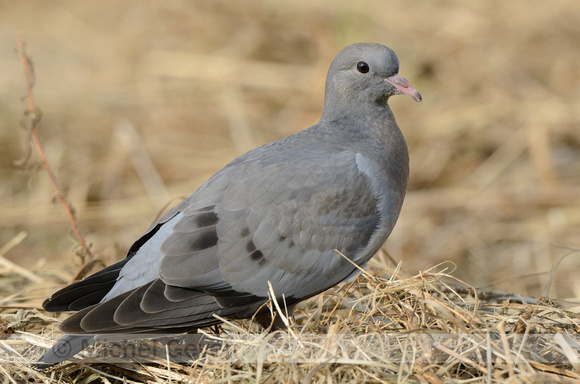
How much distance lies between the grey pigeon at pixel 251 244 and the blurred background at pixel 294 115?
1.34 meters

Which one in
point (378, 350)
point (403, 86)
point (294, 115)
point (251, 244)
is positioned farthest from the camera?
point (294, 115)

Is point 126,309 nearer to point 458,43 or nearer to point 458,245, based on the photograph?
point 458,245

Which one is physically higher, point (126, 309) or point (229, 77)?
point (229, 77)

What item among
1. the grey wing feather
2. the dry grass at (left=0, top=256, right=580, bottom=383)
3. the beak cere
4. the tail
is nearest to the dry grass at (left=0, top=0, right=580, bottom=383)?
the dry grass at (left=0, top=256, right=580, bottom=383)

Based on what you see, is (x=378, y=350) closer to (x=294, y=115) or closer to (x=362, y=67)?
(x=362, y=67)

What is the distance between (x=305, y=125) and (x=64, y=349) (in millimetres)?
4215

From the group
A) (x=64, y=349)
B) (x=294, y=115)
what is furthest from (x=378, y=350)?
(x=294, y=115)

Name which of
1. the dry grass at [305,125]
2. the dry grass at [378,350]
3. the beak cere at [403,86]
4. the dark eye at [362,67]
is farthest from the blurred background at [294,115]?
the dark eye at [362,67]

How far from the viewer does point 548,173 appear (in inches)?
236

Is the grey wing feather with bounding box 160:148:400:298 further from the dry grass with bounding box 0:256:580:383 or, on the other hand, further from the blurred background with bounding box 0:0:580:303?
the blurred background with bounding box 0:0:580:303

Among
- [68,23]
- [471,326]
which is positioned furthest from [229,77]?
[471,326]

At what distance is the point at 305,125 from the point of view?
6.78m

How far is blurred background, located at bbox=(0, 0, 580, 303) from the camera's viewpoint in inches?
220

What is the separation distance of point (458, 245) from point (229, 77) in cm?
319
